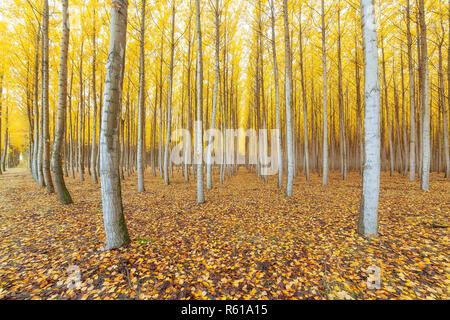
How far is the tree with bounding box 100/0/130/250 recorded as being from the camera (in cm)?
326

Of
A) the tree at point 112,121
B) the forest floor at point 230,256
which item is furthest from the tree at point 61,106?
the tree at point 112,121

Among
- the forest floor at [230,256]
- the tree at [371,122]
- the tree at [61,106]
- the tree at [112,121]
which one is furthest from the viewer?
the tree at [61,106]

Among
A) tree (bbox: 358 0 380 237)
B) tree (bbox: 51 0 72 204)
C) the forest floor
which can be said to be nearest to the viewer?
the forest floor

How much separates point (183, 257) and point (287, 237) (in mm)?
2296

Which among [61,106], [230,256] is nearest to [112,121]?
[230,256]

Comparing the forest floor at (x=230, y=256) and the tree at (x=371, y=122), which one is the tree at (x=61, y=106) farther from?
the tree at (x=371, y=122)

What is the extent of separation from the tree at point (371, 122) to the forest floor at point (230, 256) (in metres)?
0.54

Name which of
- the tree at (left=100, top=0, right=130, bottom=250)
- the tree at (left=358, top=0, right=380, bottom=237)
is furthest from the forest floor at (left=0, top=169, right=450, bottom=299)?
the tree at (left=100, top=0, right=130, bottom=250)

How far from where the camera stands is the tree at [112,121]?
326cm

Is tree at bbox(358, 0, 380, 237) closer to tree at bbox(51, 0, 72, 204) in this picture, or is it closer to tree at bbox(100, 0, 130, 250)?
tree at bbox(100, 0, 130, 250)

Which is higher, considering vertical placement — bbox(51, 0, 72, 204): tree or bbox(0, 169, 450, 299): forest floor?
bbox(51, 0, 72, 204): tree

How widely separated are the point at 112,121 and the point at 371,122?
5152 mm

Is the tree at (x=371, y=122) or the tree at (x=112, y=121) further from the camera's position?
the tree at (x=371, y=122)

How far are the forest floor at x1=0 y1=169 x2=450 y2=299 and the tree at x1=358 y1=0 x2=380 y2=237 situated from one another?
536mm
